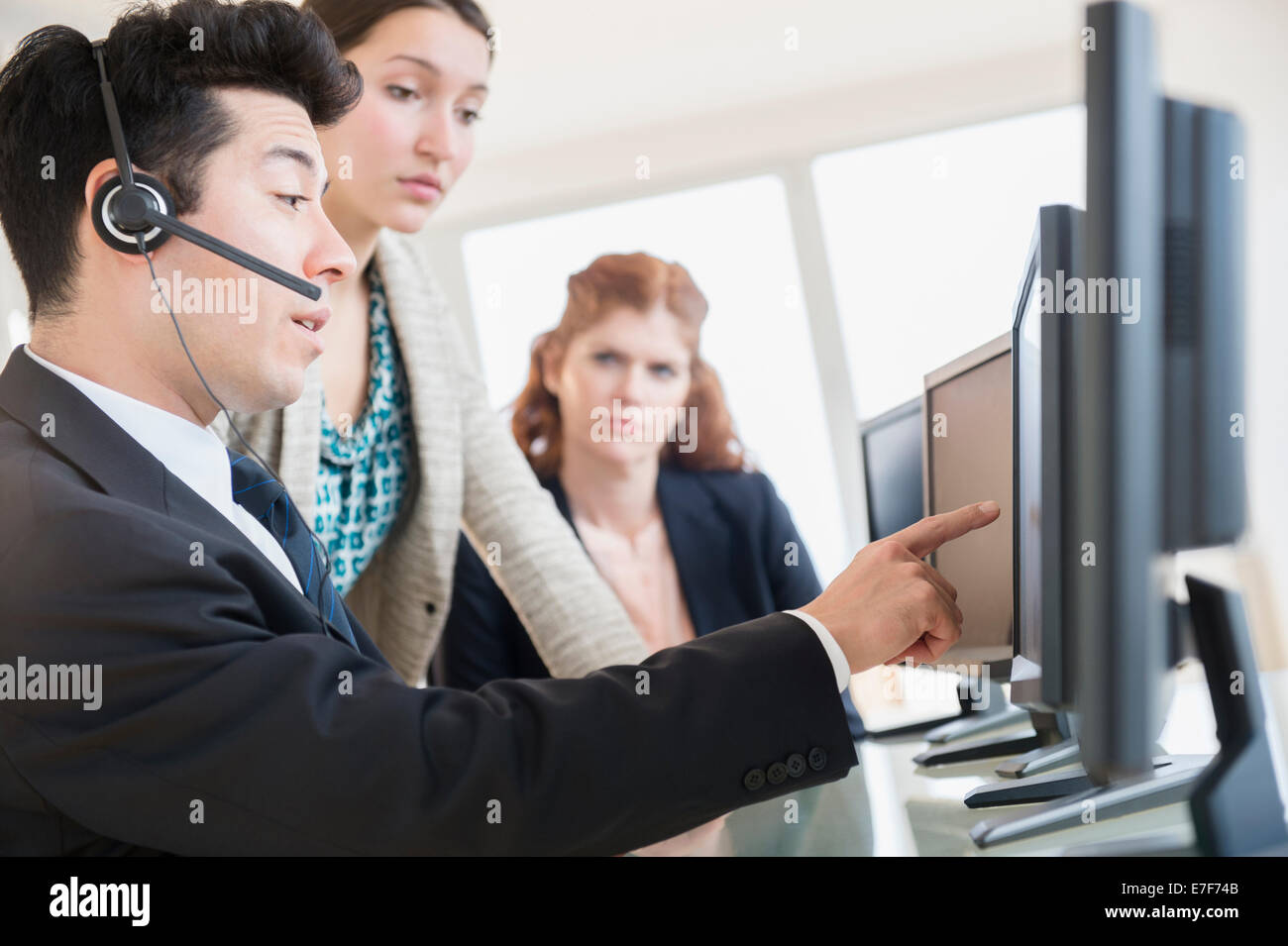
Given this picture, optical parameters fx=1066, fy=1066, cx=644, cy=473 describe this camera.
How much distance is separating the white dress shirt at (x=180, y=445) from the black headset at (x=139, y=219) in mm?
45

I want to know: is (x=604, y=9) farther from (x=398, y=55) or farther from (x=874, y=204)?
(x=398, y=55)

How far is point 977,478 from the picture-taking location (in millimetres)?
1143

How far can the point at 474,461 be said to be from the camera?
5.53 feet

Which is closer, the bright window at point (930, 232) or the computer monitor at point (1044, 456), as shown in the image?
the computer monitor at point (1044, 456)

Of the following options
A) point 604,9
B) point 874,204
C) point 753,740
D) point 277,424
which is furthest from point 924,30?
point 753,740

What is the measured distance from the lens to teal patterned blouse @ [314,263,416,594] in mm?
→ 1461

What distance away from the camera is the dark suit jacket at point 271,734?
2.12 ft

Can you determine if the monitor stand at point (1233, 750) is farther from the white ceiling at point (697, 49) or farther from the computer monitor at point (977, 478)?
the white ceiling at point (697, 49)

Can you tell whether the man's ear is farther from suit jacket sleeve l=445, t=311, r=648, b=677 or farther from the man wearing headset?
suit jacket sleeve l=445, t=311, r=648, b=677

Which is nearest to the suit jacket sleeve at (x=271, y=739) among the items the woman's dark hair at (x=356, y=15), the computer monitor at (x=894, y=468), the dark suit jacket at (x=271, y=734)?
the dark suit jacket at (x=271, y=734)

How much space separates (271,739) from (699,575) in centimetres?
190

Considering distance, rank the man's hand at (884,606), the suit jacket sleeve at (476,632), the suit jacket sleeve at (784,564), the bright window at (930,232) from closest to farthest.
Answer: the man's hand at (884,606)
the suit jacket sleeve at (476,632)
the suit jacket sleeve at (784,564)
the bright window at (930,232)

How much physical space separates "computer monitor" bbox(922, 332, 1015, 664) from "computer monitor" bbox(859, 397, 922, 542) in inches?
5.8

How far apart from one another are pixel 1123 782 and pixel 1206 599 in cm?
20
